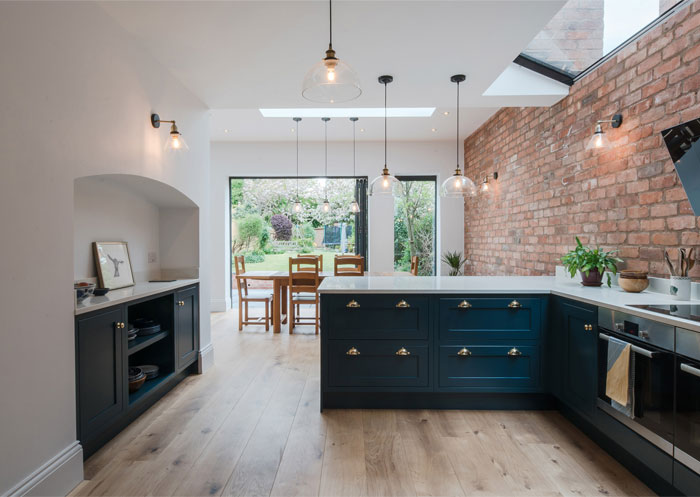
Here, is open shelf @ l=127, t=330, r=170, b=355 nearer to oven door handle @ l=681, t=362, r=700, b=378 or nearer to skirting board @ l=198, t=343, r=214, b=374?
skirting board @ l=198, t=343, r=214, b=374

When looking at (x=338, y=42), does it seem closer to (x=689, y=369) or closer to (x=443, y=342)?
(x=443, y=342)

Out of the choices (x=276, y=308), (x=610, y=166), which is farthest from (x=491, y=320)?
(x=276, y=308)

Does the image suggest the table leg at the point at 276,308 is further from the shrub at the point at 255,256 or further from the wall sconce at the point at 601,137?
the wall sconce at the point at 601,137

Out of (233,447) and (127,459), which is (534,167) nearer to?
(233,447)

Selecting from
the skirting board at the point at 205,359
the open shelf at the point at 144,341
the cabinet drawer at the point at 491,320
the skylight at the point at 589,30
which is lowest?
the skirting board at the point at 205,359

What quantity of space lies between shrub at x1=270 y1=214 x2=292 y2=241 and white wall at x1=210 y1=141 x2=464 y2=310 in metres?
0.77

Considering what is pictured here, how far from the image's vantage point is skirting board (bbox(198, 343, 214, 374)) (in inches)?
135

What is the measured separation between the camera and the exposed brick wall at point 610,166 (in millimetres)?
2199

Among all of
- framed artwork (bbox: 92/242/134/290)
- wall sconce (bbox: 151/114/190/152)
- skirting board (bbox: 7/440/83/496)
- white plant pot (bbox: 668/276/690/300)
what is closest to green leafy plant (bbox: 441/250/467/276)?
white plant pot (bbox: 668/276/690/300)

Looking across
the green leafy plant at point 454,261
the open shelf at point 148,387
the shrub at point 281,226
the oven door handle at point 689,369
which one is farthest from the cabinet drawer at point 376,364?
the shrub at point 281,226

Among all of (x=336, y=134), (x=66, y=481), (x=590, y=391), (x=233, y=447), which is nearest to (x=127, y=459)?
(x=66, y=481)

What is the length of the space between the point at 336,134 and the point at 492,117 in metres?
2.25

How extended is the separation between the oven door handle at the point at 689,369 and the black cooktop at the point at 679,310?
0.19 m

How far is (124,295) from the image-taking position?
2393 millimetres
